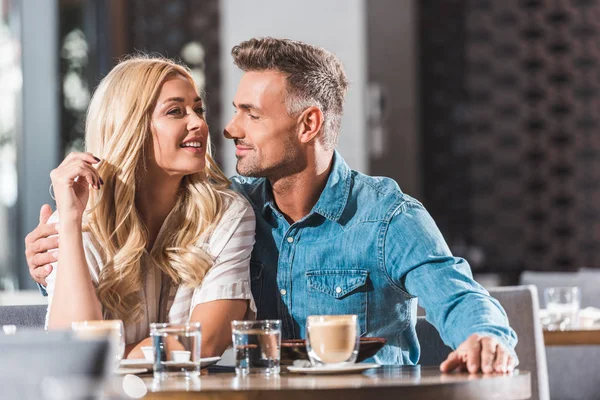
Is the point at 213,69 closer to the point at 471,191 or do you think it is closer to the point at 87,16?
the point at 87,16

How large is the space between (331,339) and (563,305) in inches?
56.2

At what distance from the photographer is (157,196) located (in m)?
2.27

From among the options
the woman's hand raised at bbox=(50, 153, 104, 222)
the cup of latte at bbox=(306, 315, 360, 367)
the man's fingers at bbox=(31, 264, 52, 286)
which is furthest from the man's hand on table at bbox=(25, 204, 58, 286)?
the cup of latte at bbox=(306, 315, 360, 367)

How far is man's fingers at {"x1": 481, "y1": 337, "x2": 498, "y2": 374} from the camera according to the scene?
1.48 meters

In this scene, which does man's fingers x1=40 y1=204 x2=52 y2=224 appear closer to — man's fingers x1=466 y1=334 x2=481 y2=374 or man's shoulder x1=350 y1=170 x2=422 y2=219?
man's shoulder x1=350 y1=170 x2=422 y2=219

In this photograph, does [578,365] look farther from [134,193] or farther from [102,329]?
[102,329]

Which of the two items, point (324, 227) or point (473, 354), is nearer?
point (473, 354)

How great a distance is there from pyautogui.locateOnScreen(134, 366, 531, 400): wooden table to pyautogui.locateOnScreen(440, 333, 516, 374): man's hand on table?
3 centimetres

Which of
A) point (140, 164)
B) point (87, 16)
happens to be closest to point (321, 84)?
point (140, 164)

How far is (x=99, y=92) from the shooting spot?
2240mm

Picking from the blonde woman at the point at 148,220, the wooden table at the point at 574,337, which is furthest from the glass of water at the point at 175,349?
the wooden table at the point at 574,337

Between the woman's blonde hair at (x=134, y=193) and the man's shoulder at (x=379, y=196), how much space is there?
1.00 ft

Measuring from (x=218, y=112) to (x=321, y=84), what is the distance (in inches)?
113

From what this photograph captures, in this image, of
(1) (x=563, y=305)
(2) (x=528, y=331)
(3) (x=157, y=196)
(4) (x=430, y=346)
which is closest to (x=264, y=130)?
(3) (x=157, y=196)
